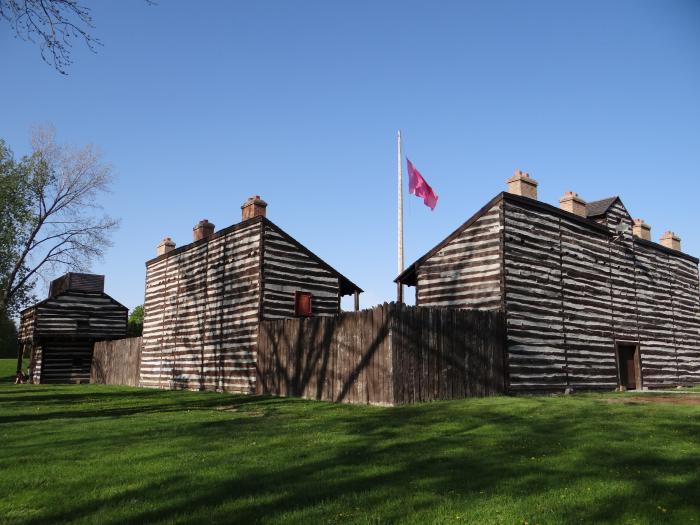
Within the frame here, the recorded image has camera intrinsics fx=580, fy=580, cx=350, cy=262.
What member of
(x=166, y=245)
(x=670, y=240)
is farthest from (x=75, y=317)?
(x=670, y=240)

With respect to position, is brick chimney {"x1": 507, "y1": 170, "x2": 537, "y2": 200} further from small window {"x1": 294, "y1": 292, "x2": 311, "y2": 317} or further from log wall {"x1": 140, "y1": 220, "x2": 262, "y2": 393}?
log wall {"x1": 140, "y1": 220, "x2": 262, "y2": 393}

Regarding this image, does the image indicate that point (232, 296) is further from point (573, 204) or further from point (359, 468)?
point (359, 468)

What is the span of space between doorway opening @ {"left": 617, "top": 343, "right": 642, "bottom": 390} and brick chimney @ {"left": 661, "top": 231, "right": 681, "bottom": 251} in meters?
8.57

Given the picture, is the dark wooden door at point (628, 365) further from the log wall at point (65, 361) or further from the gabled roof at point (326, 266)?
the log wall at point (65, 361)

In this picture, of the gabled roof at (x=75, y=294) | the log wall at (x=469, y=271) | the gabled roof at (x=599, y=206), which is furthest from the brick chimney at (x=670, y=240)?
the gabled roof at (x=75, y=294)

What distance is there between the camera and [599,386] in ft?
74.9

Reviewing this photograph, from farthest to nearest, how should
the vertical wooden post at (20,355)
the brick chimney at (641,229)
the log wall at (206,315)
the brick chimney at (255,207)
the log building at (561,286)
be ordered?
the vertical wooden post at (20,355) → the brick chimney at (641,229) → the brick chimney at (255,207) → the log wall at (206,315) → the log building at (561,286)

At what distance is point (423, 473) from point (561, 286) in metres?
16.2

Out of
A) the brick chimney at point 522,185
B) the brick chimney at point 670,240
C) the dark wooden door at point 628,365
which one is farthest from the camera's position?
the brick chimney at point 670,240

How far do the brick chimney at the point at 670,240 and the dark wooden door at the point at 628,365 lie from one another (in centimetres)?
866

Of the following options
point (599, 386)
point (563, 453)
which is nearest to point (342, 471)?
point (563, 453)

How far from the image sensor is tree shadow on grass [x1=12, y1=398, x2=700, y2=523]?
18.6 ft

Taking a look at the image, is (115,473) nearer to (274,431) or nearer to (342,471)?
(342,471)

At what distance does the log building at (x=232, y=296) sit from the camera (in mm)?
22797
